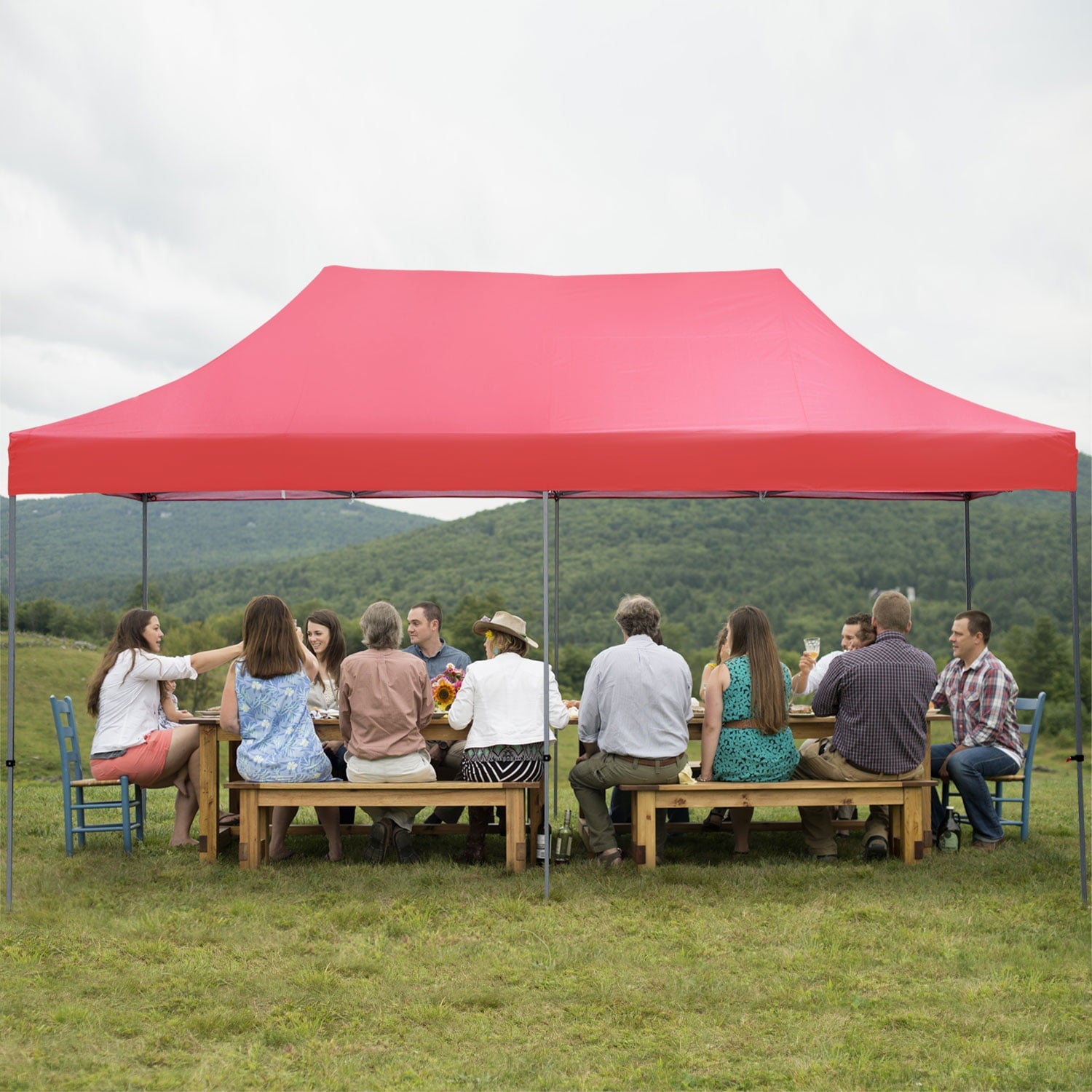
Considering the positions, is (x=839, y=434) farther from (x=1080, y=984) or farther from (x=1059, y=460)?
(x=1080, y=984)

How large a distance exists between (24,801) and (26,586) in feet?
137

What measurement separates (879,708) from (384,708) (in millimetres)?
2527

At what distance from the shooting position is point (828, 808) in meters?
6.15

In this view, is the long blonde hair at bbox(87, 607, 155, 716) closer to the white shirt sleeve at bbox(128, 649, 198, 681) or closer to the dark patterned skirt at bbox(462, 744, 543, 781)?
the white shirt sleeve at bbox(128, 649, 198, 681)

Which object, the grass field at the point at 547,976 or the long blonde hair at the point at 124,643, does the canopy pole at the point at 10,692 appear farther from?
the long blonde hair at the point at 124,643

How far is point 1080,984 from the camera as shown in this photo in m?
4.03

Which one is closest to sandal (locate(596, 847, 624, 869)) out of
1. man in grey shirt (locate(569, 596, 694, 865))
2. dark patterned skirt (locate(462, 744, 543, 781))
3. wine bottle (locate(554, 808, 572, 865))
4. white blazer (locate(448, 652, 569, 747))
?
man in grey shirt (locate(569, 596, 694, 865))

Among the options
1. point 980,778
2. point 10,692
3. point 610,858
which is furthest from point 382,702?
point 980,778

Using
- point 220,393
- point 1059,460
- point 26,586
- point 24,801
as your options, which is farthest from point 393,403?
point 26,586

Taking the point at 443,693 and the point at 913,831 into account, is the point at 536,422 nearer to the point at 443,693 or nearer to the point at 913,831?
the point at 443,693

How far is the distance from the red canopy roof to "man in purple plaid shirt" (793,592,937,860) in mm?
838

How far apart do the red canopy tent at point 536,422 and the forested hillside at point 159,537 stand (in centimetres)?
4068

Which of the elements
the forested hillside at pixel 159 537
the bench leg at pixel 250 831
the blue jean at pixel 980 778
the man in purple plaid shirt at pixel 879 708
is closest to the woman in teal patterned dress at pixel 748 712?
the man in purple plaid shirt at pixel 879 708

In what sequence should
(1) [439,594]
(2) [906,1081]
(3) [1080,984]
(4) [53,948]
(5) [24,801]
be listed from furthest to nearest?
(1) [439,594], (5) [24,801], (4) [53,948], (3) [1080,984], (2) [906,1081]
